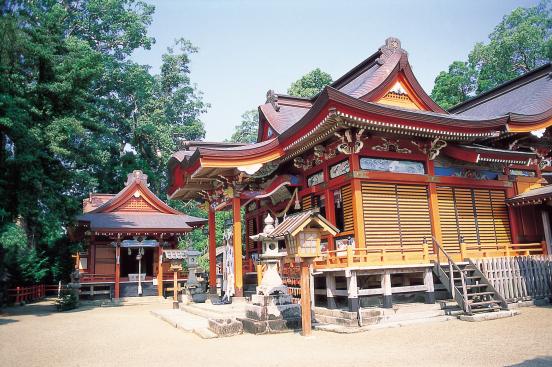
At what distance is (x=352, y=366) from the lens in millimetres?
6383

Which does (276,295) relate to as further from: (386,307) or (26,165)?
(26,165)

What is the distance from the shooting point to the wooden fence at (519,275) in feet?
38.3

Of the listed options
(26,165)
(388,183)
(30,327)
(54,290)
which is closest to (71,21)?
(54,290)

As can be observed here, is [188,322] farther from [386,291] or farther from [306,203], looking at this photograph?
[386,291]

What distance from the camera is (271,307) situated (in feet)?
31.9

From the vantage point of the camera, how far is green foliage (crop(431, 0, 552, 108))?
36875 millimetres

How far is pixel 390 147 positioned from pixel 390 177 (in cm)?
101

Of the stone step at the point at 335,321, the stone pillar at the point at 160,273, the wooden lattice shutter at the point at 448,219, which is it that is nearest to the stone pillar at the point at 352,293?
the stone step at the point at 335,321

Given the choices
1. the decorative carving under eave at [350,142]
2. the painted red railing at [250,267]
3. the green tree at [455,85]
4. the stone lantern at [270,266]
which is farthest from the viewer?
the green tree at [455,85]

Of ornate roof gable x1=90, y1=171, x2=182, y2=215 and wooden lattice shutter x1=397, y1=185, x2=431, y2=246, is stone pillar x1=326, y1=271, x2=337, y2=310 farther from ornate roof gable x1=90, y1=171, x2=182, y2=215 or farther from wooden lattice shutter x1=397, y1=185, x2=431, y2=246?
ornate roof gable x1=90, y1=171, x2=182, y2=215

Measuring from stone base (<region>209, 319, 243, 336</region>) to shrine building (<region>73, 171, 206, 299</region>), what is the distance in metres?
15.5

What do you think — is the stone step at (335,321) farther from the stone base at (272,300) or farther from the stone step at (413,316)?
the stone base at (272,300)

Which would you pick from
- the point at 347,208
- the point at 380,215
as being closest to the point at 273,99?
the point at 347,208

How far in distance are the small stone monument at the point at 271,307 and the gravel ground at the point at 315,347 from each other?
37 centimetres
